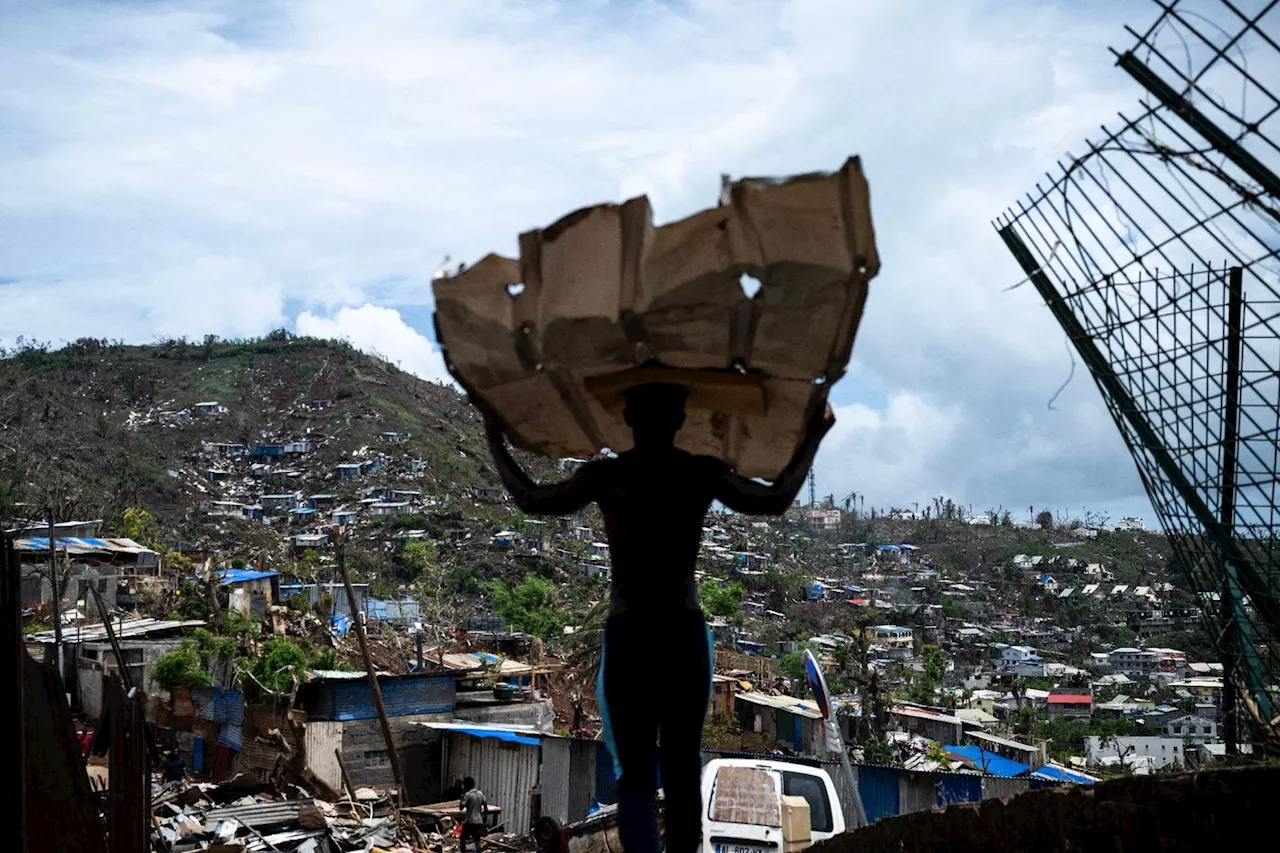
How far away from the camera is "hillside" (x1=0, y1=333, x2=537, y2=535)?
86.8 meters

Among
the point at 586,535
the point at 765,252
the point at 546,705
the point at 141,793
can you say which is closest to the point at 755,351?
the point at 765,252

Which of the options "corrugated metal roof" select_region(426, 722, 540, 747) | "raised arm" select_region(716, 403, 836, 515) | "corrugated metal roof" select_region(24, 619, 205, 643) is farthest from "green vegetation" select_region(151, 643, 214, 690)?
"raised arm" select_region(716, 403, 836, 515)

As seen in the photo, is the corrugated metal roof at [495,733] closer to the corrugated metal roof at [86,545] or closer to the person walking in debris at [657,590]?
the corrugated metal roof at [86,545]

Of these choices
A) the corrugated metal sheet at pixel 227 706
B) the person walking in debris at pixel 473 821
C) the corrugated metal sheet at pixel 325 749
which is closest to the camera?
the person walking in debris at pixel 473 821

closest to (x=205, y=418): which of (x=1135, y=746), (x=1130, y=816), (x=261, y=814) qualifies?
→ (x=1135, y=746)

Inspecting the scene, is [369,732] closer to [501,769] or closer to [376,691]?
[376,691]

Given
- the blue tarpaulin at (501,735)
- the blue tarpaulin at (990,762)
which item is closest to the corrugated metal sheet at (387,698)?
the blue tarpaulin at (501,735)

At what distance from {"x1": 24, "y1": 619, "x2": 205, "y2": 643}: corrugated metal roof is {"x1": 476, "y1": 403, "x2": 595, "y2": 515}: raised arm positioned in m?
28.9

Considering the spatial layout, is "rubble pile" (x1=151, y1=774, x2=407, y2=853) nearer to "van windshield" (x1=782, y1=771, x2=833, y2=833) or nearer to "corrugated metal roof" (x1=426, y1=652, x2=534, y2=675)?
"van windshield" (x1=782, y1=771, x2=833, y2=833)

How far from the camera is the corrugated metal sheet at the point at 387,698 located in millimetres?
21984

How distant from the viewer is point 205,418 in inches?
4294

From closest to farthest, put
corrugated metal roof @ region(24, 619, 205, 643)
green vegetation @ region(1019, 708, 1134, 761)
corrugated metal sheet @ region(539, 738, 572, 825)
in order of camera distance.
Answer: corrugated metal sheet @ region(539, 738, 572, 825) < corrugated metal roof @ region(24, 619, 205, 643) < green vegetation @ region(1019, 708, 1134, 761)

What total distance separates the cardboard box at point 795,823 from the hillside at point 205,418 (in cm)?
7050

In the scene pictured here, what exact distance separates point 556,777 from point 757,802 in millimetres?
12991
